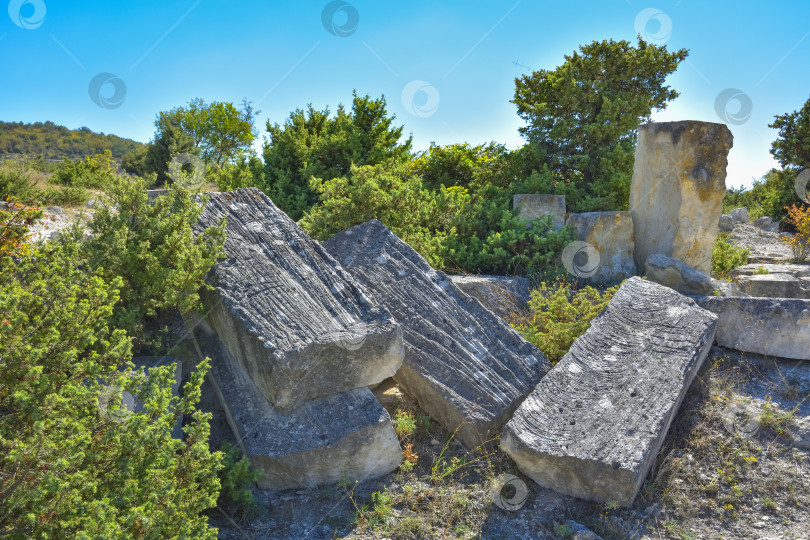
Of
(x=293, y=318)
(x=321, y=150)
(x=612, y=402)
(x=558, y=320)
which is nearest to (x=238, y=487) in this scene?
(x=293, y=318)

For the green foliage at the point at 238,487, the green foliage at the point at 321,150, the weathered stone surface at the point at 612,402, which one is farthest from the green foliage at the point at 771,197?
the green foliage at the point at 238,487

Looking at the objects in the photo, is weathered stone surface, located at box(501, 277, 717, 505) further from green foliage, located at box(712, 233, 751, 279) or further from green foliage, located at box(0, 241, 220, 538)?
green foliage, located at box(712, 233, 751, 279)

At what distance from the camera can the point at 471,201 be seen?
7730 mm

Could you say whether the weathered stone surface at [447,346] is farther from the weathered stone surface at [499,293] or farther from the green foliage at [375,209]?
the green foliage at [375,209]

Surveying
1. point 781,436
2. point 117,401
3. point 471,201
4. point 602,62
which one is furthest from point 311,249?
point 602,62

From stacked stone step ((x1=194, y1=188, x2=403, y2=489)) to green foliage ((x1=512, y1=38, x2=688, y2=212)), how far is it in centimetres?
570

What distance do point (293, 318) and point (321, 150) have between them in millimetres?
6287

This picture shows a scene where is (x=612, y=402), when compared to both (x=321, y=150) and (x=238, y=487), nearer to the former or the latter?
(x=238, y=487)

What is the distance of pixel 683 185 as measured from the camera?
604 centimetres

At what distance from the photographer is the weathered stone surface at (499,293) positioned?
194 inches

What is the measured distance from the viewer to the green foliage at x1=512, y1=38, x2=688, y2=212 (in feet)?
27.1

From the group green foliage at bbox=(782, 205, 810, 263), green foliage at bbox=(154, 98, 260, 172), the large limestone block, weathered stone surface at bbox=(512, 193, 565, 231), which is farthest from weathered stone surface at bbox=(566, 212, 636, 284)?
green foliage at bbox=(154, 98, 260, 172)

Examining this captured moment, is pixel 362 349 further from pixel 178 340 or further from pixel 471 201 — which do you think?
pixel 471 201

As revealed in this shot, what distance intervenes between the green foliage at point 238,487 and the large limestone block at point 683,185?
5.56m
